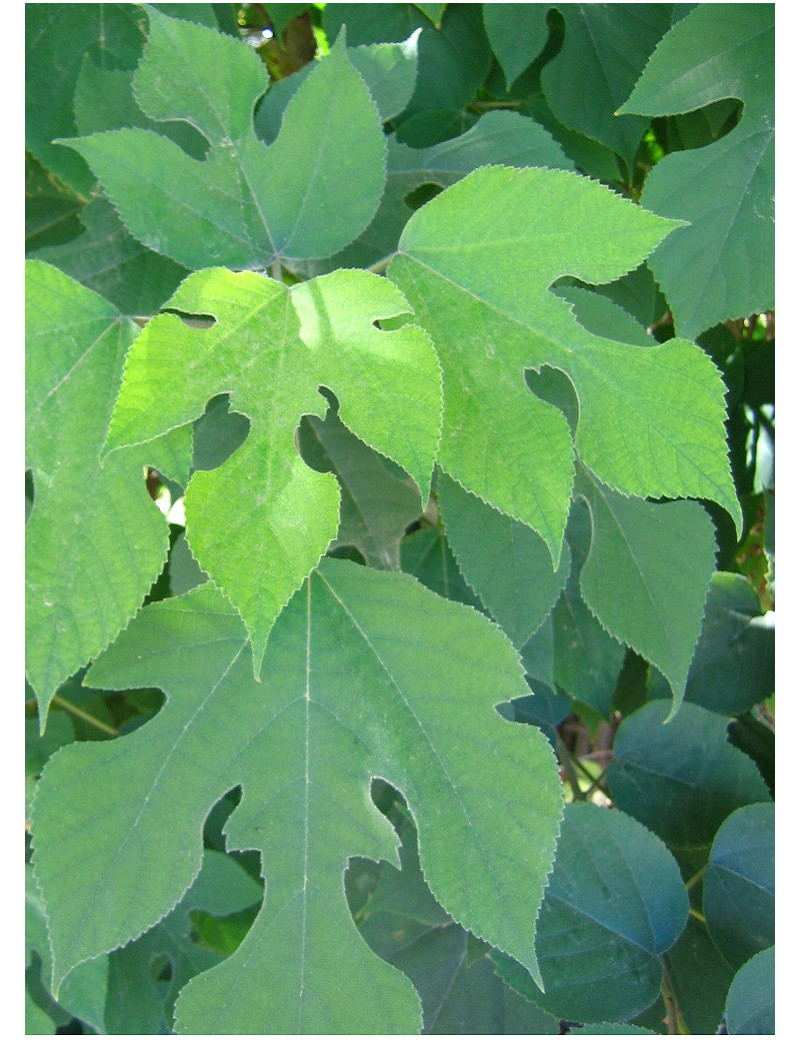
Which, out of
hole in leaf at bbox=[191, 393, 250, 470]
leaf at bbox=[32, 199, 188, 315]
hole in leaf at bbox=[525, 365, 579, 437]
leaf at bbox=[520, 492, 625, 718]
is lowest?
leaf at bbox=[520, 492, 625, 718]

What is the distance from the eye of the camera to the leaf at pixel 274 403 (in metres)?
0.54

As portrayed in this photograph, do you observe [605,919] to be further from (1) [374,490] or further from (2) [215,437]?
(2) [215,437]

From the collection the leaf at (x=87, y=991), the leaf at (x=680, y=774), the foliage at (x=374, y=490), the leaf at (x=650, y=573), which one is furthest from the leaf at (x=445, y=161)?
the leaf at (x=87, y=991)

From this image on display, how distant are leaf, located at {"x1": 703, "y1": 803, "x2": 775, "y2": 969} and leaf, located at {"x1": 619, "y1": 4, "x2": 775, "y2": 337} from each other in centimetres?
43

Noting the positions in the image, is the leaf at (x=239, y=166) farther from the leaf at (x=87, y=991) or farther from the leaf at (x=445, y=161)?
the leaf at (x=87, y=991)

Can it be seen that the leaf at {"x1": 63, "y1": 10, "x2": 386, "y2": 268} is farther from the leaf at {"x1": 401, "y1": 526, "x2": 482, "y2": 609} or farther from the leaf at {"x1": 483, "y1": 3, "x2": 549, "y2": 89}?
the leaf at {"x1": 401, "y1": 526, "x2": 482, "y2": 609}

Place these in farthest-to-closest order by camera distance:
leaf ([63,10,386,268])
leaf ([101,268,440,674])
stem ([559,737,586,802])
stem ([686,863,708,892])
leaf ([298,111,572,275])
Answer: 1. stem ([559,737,586,802])
2. stem ([686,863,708,892])
3. leaf ([298,111,572,275])
4. leaf ([63,10,386,268])
5. leaf ([101,268,440,674])

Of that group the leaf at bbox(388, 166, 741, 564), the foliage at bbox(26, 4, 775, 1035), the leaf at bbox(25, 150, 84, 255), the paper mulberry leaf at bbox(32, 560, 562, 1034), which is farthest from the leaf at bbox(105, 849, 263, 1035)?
the leaf at bbox(25, 150, 84, 255)

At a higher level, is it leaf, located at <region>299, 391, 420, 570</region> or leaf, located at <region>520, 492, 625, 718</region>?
leaf, located at <region>299, 391, 420, 570</region>

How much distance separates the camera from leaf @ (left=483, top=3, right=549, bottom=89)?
32.1 inches

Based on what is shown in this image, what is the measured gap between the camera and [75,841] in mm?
627

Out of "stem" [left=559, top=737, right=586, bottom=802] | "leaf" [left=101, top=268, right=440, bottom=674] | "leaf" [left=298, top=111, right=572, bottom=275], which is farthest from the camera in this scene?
"stem" [left=559, top=737, right=586, bottom=802]

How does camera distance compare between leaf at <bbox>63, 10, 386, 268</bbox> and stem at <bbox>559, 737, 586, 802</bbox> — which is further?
stem at <bbox>559, 737, 586, 802</bbox>

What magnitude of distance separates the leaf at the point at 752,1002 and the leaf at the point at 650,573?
207mm
